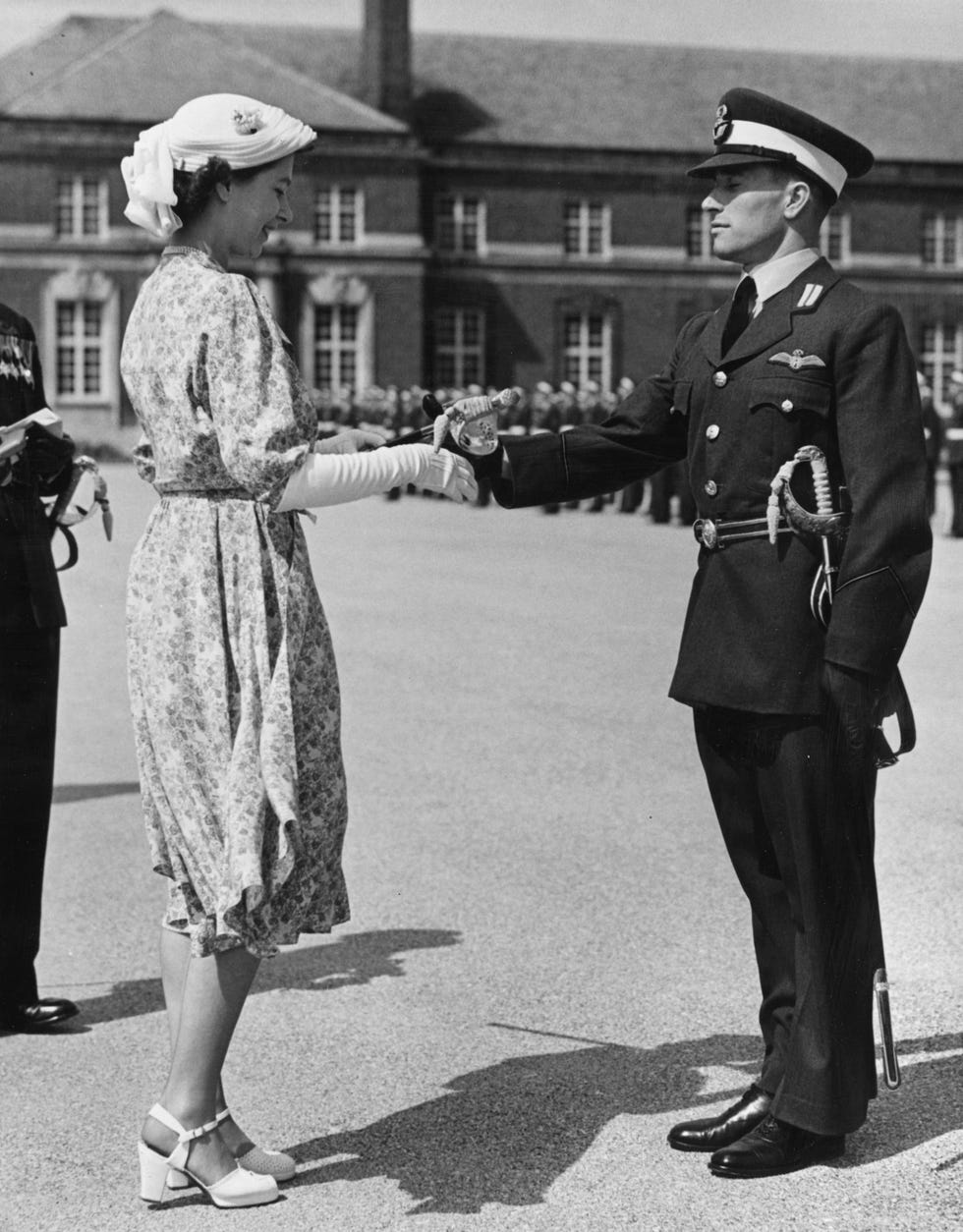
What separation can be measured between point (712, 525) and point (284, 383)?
960 millimetres

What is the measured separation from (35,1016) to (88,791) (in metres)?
2.84

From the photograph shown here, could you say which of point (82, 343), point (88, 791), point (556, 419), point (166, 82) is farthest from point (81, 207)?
point (88, 791)

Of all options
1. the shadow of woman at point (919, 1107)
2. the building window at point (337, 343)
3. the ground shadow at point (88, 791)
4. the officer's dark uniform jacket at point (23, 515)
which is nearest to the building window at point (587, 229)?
the building window at point (337, 343)

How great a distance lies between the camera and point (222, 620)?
146 inches

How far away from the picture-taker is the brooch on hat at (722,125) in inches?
159

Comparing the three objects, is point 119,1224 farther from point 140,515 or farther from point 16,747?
point 140,515

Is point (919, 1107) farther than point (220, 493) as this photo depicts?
Yes

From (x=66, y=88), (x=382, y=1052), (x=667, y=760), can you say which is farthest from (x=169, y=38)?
(x=382, y=1052)

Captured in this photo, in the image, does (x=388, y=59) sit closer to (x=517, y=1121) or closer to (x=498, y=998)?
(x=498, y=998)

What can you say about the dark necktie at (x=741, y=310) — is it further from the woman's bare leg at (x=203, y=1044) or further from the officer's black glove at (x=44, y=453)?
the officer's black glove at (x=44, y=453)

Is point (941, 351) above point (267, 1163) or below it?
above

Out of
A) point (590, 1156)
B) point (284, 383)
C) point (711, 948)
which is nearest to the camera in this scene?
point (284, 383)

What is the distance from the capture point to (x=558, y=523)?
83.0ft

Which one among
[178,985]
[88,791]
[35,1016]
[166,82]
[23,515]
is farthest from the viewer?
[166,82]
